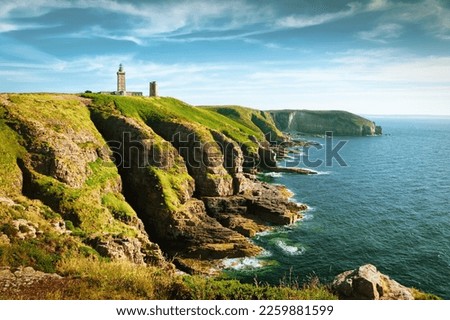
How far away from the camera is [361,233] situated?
6284cm

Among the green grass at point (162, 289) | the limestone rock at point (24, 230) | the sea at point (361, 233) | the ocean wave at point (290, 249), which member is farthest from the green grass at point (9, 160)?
the ocean wave at point (290, 249)

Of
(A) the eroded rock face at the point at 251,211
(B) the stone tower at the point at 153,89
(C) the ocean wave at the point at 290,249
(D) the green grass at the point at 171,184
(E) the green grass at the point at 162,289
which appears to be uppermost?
(B) the stone tower at the point at 153,89

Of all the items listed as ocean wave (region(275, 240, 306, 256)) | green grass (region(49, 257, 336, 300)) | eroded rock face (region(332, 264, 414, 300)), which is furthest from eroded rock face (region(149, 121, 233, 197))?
green grass (region(49, 257, 336, 300))

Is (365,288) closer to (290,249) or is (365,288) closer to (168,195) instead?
(290,249)

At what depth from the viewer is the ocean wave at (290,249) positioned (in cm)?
5444

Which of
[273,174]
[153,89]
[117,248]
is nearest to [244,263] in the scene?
[117,248]

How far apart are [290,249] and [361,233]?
1608 centimetres

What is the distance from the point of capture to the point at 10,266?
16.2 metres

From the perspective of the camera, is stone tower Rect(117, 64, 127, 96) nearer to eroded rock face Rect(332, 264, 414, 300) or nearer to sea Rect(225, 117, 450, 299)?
sea Rect(225, 117, 450, 299)

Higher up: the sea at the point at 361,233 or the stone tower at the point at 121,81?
A: the stone tower at the point at 121,81

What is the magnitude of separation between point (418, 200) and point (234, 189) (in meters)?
46.9

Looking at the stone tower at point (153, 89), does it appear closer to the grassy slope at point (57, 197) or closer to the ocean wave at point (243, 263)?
the grassy slope at point (57, 197)
